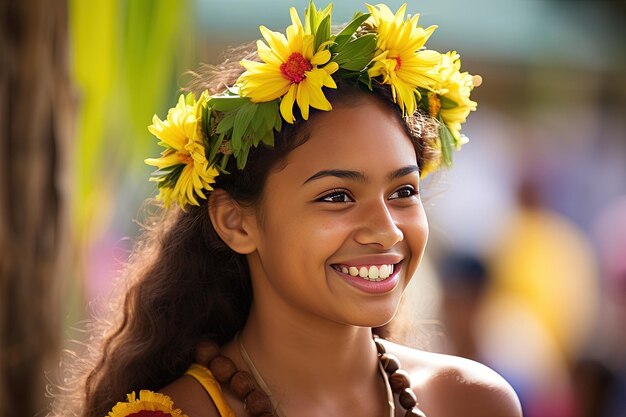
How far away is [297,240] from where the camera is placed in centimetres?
223

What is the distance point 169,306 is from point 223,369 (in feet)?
1.00

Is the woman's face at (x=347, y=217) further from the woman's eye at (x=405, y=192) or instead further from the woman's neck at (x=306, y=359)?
the woman's neck at (x=306, y=359)

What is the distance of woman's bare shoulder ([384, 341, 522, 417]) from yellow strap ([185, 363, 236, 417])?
0.51 meters

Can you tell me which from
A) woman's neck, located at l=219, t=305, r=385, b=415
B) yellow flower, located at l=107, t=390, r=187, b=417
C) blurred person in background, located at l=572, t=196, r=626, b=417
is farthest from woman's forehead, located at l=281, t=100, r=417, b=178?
blurred person in background, located at l=572, t=196, r=626, b=417

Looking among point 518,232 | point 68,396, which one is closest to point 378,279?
point 68,396

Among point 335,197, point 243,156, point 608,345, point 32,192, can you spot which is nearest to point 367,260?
point 335,197

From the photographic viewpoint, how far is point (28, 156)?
2799 millimetres

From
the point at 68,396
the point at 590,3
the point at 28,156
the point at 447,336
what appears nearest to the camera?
the point at 68,396

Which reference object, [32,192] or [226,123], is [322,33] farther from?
[32,192]

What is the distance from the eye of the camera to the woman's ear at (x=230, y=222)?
2404 millimetres

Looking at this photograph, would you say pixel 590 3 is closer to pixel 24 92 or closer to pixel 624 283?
pixel 624 283

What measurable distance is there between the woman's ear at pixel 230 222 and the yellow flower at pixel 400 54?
473 millimetres

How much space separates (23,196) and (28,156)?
0.12 metres

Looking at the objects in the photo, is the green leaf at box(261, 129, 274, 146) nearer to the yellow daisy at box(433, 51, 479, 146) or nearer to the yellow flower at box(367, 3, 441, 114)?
the yellow flower at box(367, 3, 441, 114)
